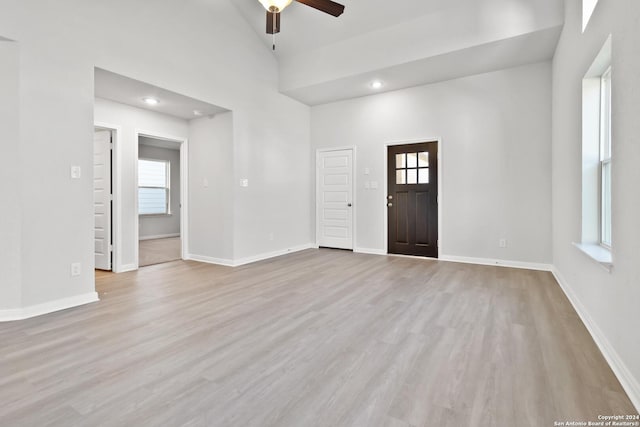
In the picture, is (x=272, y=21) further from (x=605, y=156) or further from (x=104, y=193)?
(x=104, y=193)

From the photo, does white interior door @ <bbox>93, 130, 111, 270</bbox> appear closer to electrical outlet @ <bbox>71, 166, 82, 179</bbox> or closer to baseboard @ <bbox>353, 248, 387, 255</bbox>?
electrical outlet @ <bbox>71, 166, 82, 179</bbox>

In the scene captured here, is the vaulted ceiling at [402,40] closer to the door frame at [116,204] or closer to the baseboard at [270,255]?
the door frame at [116,204]

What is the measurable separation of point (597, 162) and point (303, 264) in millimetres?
3686

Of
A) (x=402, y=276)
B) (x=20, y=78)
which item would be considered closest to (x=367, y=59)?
(x=402, y=276)

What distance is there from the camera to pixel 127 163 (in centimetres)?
484

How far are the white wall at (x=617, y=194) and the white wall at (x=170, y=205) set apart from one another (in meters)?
8.54

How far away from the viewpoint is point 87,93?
10.7 feet

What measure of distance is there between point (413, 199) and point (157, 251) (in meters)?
5.11

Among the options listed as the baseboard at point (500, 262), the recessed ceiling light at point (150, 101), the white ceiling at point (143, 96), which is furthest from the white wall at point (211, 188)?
the baseboard at point (500, 262)

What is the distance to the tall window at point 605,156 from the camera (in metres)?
2.55

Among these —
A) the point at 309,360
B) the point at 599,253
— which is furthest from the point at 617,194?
the point at 309,360

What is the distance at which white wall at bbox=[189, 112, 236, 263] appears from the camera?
502 centimetres

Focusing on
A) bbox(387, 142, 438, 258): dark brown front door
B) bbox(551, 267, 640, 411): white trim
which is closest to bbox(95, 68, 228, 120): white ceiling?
bbox(387, 142, 438, 258): dark brown front door

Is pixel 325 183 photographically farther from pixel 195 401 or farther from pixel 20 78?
pixel 195 401
